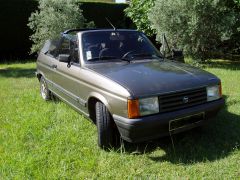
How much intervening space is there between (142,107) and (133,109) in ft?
0.39

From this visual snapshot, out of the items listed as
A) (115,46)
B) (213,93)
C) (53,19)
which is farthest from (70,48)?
(53,19)

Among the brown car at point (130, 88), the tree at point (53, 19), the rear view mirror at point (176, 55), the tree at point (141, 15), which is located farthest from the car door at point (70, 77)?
the tree at point (141, 15)

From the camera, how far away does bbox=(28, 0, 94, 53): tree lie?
12219 millimetres

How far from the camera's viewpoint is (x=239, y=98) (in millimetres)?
6191

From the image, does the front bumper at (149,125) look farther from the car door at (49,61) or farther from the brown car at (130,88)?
the car door at (49,61)

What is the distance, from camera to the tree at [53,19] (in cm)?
1222

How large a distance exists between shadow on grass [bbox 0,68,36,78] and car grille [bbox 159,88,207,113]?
699 centimetres

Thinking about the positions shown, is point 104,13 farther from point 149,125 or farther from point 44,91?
point 149,125

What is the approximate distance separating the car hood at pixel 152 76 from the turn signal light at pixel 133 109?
0.08m

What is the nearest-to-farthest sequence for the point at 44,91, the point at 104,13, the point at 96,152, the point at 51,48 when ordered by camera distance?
the point at 96,152
the point at 51,48
the point at 44,91
the point at 104,13

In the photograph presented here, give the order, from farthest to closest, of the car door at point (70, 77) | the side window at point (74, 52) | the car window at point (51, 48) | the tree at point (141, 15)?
the tree at point (141, 15)
the car window at point (51, 48)
the side window at point (74, 52)
the car door at point (70, 77)

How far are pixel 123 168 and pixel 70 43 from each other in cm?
255

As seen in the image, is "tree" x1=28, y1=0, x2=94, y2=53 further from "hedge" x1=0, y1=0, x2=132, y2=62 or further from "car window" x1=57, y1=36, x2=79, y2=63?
"car window" x1=57, y1=36, x2=79, y2=63

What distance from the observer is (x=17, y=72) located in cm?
1061
